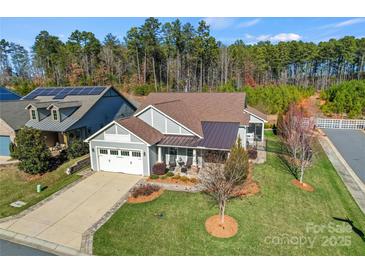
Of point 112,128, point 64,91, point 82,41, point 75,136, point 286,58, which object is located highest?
point 82,41

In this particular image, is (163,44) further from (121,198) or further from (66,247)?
(66,247)

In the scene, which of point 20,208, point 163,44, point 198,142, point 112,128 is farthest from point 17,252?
point 163,44

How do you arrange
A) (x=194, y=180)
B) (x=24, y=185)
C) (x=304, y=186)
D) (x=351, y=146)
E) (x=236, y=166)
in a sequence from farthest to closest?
(x=351, y=146) < (x=24, y=185) < (x=194, y=180) < (x=304, y=186) < (x=236, y=166)

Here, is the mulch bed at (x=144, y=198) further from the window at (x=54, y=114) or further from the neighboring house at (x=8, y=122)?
the neighboring house at (x=8, y=122)

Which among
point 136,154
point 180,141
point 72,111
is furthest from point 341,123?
point 72,111

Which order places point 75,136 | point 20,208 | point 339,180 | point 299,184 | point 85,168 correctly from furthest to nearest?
point 75,136
point 85,168
point 339,180
point 299,184
point 20,208

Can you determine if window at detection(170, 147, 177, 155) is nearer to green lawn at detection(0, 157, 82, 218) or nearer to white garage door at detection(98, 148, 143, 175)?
white garage door at detection(98, 148, 143, 175)

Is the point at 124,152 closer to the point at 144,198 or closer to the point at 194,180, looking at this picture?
the point at 144,198
